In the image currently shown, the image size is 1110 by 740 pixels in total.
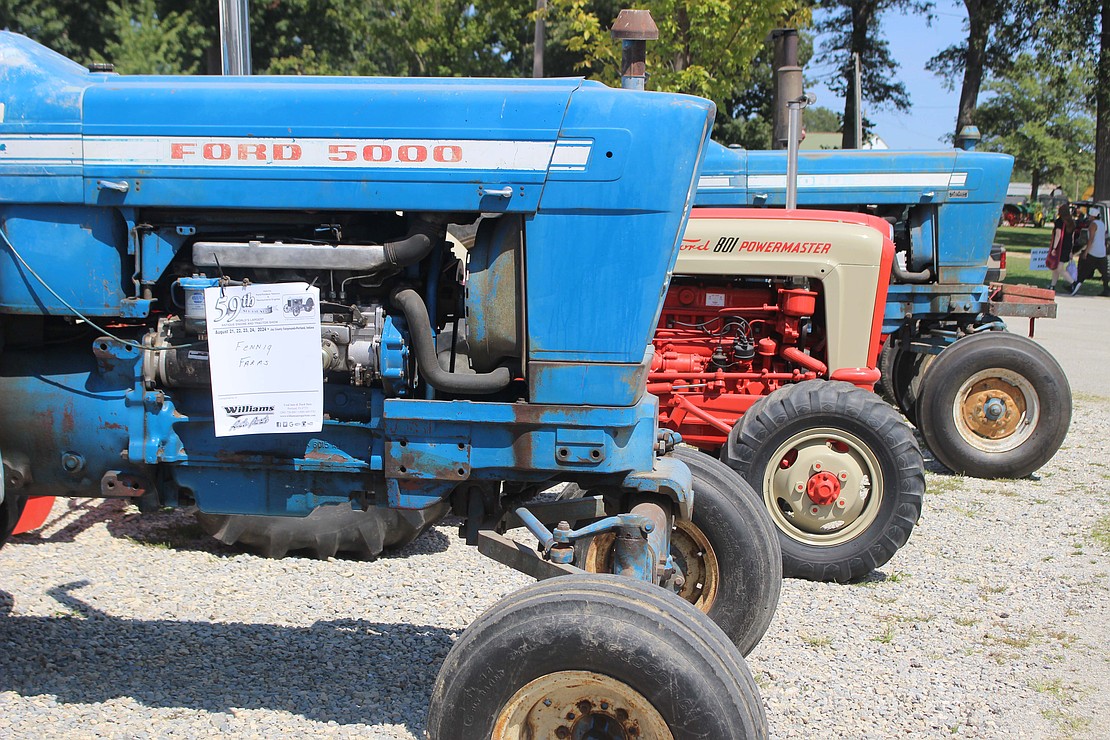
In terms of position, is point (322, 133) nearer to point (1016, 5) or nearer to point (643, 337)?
point (643, 337)

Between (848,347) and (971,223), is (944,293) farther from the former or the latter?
(848,347)

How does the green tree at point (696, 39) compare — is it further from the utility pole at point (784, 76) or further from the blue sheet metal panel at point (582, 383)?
the blue sheet metal panel at point (582, 383)

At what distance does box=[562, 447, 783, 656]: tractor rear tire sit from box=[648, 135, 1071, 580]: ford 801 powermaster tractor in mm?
1288

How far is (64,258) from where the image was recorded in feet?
10.00

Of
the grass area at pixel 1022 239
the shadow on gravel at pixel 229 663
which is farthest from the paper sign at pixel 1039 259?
the shadow on gravel at pixel 229 663

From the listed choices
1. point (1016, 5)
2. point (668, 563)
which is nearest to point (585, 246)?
point (668, 563)

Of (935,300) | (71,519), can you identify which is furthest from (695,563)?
(935,300)

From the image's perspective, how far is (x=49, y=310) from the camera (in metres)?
3.08

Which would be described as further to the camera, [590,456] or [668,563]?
[668,563]

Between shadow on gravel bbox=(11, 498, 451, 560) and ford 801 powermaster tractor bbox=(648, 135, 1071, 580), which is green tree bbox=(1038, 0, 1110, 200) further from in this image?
shadow on gravel bbox=(11, 498, 451, 560)

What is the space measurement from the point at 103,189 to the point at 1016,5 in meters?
26.1

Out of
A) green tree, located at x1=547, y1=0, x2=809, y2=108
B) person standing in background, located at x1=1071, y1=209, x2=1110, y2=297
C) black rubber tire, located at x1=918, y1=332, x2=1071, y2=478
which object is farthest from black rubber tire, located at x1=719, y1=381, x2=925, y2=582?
person standing in background, located at x1=1071, y1=209, x2=1110, y2=297

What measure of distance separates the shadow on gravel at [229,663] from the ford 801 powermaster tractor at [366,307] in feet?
2.50

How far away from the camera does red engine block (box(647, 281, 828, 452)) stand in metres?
5.82
